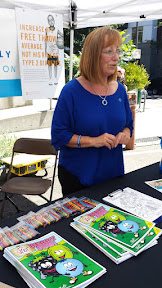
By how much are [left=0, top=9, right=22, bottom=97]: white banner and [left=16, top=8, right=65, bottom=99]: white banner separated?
135mm

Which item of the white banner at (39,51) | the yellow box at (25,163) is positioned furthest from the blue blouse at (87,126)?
the white banner at (39,51)

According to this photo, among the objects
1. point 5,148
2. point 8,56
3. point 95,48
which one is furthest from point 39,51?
point 95,48

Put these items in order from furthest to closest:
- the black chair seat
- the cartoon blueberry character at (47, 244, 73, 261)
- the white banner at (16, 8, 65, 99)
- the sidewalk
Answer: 1. the white banner at (16, 8, 65, 99)
2. the sidewalk
3. the black chair seat
4. the cartoon blueberry character at (47, 244, 73, 261)

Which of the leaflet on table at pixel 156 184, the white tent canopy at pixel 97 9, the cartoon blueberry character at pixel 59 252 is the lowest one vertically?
the cartoon blueberry character at pixel 59 252

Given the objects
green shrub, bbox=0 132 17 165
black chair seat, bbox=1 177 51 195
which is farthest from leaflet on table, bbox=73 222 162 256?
green shrub, bbox=0 132 17 165

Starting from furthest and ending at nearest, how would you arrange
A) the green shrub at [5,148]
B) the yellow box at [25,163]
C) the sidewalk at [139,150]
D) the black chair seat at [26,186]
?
the green shrub at [5,148] → the yellow box at [25,163] → the sidewalk at [139,150] → the black chair seat at [26,186]

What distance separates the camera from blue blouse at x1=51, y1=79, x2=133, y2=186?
1.57m

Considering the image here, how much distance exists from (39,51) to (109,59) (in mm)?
2470

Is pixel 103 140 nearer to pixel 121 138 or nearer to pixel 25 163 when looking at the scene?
pixel 121 138

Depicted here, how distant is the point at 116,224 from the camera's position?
125 cm

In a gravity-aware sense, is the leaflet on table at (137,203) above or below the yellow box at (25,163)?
above

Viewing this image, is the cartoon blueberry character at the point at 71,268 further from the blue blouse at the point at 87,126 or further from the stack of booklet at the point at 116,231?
the blue blouse at the point at 87,126

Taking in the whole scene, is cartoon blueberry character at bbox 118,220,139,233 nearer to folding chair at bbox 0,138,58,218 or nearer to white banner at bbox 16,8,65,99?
folding chair at bbox 0,138,58,218

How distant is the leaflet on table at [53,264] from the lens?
0.92 meters
